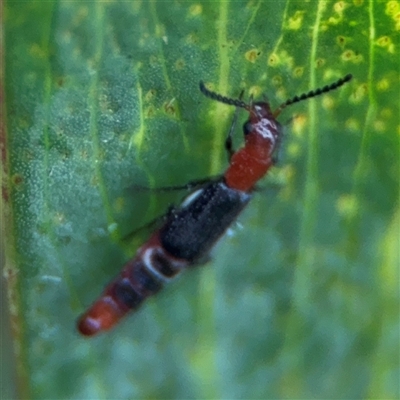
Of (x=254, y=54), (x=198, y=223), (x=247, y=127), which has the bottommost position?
(x=198, y=223)

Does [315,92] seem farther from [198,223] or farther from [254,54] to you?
[198,223]

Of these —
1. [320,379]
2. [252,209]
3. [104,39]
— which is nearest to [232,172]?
[252,209]

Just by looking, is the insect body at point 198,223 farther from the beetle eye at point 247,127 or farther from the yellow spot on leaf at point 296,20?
the yellow spot on leaf at point 296,20

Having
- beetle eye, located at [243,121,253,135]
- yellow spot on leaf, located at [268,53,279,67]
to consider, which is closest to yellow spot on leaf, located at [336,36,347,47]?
yellow spot on leaf, located at [268,53,279,67]

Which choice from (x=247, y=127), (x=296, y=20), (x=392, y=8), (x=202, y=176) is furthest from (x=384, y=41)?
(x=202, y=176)

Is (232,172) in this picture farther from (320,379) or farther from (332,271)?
(320,379)
